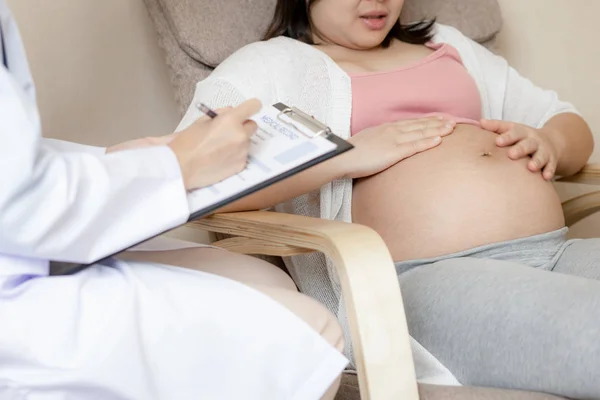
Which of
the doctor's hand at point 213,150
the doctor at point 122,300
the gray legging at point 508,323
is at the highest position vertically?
the doctor's hand at point 213,150

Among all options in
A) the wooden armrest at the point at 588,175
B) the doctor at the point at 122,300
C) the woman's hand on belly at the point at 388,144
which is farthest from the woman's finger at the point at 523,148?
the doctor at the point at 122,300

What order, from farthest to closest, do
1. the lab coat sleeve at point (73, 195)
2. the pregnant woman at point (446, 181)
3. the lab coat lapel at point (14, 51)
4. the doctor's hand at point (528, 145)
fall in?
the doctor's hand at point (528, 145) < the pregnant woman at point (446, 181) < the lab coat lapel at point (14, 51) < the lab coat sleeve at point (73, 195)

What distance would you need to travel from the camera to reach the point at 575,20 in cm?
196

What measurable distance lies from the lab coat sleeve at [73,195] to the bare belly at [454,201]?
1.65 ft

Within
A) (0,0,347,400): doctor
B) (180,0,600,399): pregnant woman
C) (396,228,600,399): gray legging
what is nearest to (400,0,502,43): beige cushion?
(180,0,600,399): pregnant woman

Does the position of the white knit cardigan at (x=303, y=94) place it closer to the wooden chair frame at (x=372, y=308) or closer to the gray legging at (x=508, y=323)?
the gray legging at (x=508, y=323)

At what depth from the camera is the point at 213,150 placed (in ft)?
2.77

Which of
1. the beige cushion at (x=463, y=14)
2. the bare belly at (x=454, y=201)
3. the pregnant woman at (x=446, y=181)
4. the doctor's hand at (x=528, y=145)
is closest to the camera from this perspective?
the pregnant woman at (x=446, y=181)

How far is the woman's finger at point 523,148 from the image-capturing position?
129cm

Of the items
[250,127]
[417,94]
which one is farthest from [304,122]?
[417,94]

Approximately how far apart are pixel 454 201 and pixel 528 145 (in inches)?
8.3

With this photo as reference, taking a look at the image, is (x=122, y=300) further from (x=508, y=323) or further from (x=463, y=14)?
(x=463, y=14)

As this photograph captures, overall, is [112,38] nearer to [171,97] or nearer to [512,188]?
[171,97]

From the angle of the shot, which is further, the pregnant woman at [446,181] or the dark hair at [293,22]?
the dark hair at [293,22]
